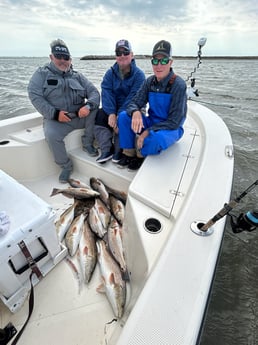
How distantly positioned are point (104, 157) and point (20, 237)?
4.84 ft

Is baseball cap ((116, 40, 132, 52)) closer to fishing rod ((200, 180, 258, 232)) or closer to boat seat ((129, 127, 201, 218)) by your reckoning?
boat seat ((129, 127, 201, 218))

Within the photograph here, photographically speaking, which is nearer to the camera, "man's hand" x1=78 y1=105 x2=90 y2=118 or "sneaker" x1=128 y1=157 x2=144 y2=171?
"sneaker" x1=128 y1=157 x2=144 y2=171

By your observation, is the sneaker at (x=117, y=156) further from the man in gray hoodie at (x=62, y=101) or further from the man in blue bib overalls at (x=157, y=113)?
the man in gray hoodie at (x=62, y=101)

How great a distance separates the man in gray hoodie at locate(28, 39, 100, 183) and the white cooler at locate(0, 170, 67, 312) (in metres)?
1.14

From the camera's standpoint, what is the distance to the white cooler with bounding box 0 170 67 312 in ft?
3.59

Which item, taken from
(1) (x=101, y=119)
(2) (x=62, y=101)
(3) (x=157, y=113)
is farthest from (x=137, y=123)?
(2) (x=62, y=101)

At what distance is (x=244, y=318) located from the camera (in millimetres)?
1592

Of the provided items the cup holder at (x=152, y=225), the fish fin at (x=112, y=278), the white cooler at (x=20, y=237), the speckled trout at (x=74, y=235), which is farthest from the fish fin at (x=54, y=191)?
the cup holder at (x=152, y=225)

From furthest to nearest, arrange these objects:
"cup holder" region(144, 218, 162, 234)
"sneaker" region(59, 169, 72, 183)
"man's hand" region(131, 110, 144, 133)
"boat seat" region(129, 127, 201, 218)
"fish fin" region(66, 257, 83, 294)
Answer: "sneaker" region(59, 169, 72, 183)
"man's hand" region(131, 110, 144, 133)
"fish fin" region(66, 257, 83, 294)
"boat seat" region(129, 127, 201, 218)
"cup holder" region(144, 218, 162, 234)

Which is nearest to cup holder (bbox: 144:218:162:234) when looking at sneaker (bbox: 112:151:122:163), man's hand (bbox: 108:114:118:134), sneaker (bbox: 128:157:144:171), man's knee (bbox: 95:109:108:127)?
sneaker (bbox: 128:157:144:171)

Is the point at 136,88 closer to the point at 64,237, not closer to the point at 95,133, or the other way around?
the point at 95,133

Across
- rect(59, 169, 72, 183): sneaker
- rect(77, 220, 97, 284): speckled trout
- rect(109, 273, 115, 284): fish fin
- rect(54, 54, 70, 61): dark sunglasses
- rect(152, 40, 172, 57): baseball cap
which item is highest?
rect(152, 40, 172, 57): baseball cap

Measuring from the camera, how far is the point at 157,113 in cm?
215

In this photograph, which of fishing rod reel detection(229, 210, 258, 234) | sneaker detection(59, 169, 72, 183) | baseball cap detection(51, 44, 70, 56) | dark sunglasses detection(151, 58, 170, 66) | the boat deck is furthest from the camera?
sneaker detection(59, 169, 72, 183)
